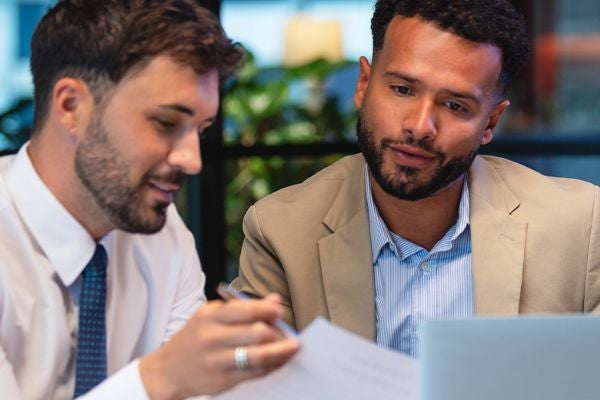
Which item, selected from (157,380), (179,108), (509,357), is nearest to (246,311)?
(157,380)

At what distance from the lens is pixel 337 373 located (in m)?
1.16

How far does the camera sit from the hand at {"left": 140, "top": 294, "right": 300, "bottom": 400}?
1.14 meters

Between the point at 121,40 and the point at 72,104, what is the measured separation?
0.13 m

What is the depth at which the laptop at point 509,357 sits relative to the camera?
1.10 m

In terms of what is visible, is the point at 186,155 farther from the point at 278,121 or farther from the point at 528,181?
the point at 278,121

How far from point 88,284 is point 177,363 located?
355 millimetres

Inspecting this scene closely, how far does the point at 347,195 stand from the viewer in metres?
1.92

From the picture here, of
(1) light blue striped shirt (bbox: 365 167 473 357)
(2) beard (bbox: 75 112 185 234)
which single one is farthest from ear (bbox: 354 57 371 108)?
(2) beard (bbox: 75 112 185 234)

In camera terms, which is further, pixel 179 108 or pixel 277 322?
pixel 179 108

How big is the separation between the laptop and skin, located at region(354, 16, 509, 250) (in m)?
0.67

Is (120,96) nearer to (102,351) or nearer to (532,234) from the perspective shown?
(102,351)

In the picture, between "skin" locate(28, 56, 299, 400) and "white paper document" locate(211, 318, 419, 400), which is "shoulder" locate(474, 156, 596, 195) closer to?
"skin" locate(28, 56, 299, 400)

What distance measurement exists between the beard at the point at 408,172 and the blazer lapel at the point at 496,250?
11 cm

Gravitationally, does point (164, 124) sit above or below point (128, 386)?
above
